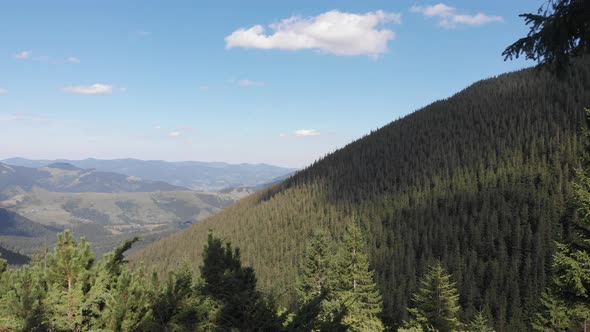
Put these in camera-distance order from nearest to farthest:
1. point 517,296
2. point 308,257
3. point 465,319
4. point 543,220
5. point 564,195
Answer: point 308,257, point 465,319, point 517,296, point 543,220, point 564,195

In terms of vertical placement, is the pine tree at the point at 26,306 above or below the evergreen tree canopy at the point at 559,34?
below

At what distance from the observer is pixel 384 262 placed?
553 ft

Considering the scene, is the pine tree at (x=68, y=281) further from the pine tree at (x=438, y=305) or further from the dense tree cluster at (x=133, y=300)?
the pine tree at (x=438, y=305)

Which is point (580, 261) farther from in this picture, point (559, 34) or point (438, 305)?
point (438, 305)

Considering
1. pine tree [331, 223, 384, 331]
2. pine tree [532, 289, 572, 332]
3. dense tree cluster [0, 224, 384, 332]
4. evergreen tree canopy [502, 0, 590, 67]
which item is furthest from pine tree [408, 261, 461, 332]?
evergreen tree canopy [502, 0, 590, 67]

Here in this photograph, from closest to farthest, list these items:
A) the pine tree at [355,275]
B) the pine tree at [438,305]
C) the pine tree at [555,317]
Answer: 1. the pine tree at [555,317]
2. the pine tree at [438,305]
3. the pine tree at [355,275]

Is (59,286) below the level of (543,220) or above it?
above

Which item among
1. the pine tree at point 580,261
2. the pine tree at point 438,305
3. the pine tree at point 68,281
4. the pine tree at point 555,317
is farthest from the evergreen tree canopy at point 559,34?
the pine tree at point 438,305

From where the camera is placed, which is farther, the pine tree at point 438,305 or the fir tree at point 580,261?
the pine tree at point 438,305

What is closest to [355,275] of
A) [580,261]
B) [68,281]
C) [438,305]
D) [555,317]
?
[438,305]

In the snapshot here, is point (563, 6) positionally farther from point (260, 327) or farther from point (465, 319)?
point (465, 319)

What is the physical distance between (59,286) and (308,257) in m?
48.3

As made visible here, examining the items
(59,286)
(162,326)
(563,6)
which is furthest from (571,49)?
(59,286)

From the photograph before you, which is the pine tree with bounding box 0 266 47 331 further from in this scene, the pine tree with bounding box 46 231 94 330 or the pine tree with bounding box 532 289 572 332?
the pine tree with bounding box 532 289 572 332
